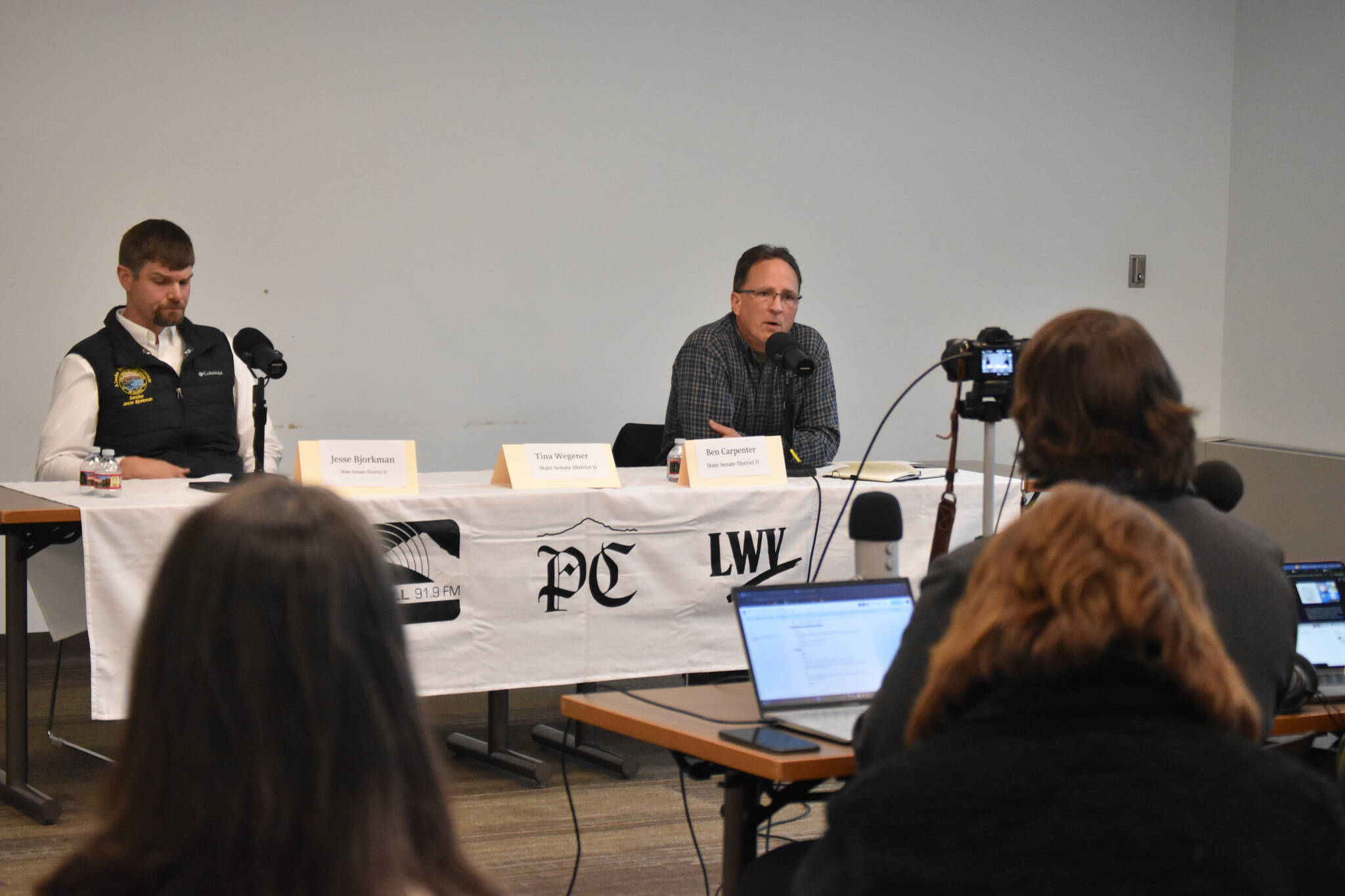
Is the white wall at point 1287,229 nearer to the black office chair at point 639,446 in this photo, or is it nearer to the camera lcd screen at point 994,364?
the black office chair at point 639,446

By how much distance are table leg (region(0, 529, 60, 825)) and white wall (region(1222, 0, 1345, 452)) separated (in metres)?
4.76

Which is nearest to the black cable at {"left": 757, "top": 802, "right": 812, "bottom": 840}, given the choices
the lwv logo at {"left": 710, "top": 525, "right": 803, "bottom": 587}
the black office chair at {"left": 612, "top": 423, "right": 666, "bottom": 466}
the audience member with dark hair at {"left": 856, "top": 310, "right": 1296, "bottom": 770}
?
the lwv logo at {"left": 710, "top": 525, "right": 803, "bottom": 587}

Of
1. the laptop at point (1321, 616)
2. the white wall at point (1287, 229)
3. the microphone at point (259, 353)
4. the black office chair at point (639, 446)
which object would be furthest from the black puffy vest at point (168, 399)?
the white wall at point (1287, 229)

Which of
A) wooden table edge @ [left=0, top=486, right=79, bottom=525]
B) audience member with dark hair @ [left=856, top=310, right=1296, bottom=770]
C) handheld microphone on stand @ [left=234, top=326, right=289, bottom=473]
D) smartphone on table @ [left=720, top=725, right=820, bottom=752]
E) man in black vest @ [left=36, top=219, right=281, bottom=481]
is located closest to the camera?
audience member with dark hair @ [left=856, top=310, right=1296, bottom=770]

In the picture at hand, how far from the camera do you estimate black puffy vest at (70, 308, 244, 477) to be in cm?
342

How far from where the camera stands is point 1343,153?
16.1ft

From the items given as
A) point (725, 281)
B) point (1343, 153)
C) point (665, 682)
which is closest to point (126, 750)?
point (665, 682)

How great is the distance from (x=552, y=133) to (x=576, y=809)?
8.96 ft

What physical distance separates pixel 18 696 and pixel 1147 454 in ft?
8.43

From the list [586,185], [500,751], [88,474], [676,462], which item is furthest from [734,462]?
[586,185]

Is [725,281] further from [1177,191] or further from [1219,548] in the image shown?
[1219,548]

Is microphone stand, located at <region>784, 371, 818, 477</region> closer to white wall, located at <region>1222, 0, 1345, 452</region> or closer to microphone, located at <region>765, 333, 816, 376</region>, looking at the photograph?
microphone, located at <region>765, 333, 816, 376</region>

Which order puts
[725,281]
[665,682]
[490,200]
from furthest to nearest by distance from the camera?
[725,281]
[490,200]
[665,682]

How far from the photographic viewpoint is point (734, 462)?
3.15 m
